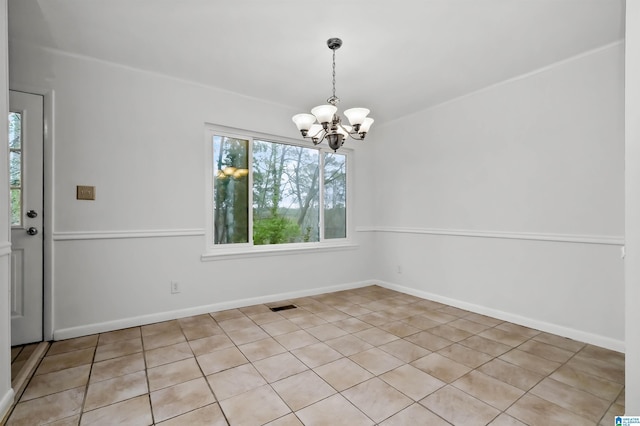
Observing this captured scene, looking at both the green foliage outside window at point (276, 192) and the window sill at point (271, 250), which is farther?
the green foliage outside window at point (276, 192)

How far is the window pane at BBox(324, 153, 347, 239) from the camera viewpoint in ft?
14.3

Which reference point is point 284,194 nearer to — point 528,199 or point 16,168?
point 16,168

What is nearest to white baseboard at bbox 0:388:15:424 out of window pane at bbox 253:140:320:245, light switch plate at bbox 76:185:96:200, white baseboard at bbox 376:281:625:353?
light switch plate at bbox 76:185:96:200

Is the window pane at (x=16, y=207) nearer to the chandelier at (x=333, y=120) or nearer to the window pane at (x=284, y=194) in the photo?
the window pane at (x=284, y=194)

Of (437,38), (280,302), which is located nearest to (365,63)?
(437,38)

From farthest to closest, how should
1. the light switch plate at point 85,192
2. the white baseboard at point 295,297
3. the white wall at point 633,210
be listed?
the light switch plate at point 85,192 → the white baseboard at point 295,297 → the white wall at point 633,210

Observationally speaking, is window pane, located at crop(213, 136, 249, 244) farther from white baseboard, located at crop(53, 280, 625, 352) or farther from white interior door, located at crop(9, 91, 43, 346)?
white interior door, located at crop(9, 91, 43, 346)

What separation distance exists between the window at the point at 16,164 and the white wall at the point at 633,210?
4031 mm

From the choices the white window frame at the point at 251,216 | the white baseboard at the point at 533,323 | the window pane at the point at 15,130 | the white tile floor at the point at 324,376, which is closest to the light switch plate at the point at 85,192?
the window pane at the point at 15,130

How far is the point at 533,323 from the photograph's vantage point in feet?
9.61

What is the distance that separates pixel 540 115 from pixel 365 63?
5.59 feet

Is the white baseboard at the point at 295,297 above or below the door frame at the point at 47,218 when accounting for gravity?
below

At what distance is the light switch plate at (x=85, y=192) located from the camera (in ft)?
8.86

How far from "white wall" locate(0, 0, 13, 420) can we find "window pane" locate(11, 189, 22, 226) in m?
0.97
